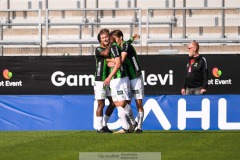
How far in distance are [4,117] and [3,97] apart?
465 mm

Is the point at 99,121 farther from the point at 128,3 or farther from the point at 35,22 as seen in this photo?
the point at 128,3

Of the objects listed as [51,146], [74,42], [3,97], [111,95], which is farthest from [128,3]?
[51,146]

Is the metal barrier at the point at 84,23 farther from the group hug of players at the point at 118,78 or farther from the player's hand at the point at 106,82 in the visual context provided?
the player's hand at the point at 106,82

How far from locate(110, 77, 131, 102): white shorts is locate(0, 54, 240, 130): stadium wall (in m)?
2.69

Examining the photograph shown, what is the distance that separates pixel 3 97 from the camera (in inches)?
767

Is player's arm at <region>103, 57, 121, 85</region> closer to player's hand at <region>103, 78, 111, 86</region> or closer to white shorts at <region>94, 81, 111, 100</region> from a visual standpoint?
player's hand at <region>103, 78, 111, 86</region>

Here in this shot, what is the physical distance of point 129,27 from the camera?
2381cm

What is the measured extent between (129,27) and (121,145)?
11183 mm

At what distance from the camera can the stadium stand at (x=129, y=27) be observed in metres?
23.0

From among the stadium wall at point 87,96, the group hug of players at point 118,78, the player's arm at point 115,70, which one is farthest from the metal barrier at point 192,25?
the player's arm at point 115,70

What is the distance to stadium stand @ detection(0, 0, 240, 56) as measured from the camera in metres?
23.0

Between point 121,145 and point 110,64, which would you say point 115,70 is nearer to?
point 110,64

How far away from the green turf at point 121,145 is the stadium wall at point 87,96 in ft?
10.2

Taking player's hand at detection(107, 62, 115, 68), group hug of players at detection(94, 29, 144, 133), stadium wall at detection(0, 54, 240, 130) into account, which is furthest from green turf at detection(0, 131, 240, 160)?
stadium wall at detection(0, 54, 240, 130)
